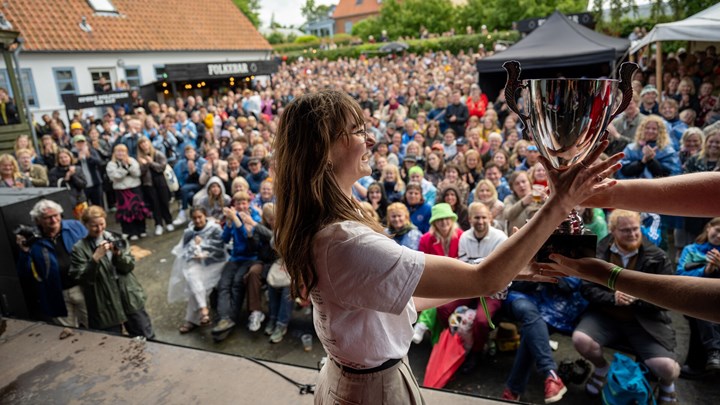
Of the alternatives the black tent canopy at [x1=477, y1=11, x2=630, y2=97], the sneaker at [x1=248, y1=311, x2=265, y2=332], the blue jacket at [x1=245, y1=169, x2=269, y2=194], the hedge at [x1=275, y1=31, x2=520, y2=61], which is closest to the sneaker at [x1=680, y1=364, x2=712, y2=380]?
the sneaker at [x1=248, y1=311, x2=265, y2=332]

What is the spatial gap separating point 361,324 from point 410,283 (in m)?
0.27

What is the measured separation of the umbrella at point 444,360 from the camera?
376 cm

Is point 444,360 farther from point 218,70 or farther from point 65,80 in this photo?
point 65,80

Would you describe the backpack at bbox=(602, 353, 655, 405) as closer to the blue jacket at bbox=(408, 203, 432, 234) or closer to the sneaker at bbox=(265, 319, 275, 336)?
the blue jacket at bbox=(408, 203, 432, 234)

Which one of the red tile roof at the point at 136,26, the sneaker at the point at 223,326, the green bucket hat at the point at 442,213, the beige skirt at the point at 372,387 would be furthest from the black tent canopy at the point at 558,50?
the red tile roof at the point at 136,26

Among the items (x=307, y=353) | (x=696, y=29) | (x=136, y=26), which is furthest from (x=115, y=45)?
(x=696, y=29)

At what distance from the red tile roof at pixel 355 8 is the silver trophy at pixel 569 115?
215 feet

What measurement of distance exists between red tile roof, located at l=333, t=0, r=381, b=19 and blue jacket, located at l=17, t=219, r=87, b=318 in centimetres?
6336

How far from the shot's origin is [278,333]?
191 inches

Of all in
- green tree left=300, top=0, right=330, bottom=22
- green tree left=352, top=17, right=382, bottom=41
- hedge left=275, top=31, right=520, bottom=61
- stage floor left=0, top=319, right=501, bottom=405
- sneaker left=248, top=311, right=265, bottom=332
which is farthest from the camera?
green tree left=300, top=0, right=330, bottom=22

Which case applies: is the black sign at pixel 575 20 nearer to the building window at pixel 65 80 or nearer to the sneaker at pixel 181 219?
the sneaker at pixel 181 219

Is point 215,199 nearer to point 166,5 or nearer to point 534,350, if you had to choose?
point 534,350

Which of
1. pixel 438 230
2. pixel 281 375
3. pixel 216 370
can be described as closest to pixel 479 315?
pixel 438 230

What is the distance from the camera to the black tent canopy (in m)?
8.89
